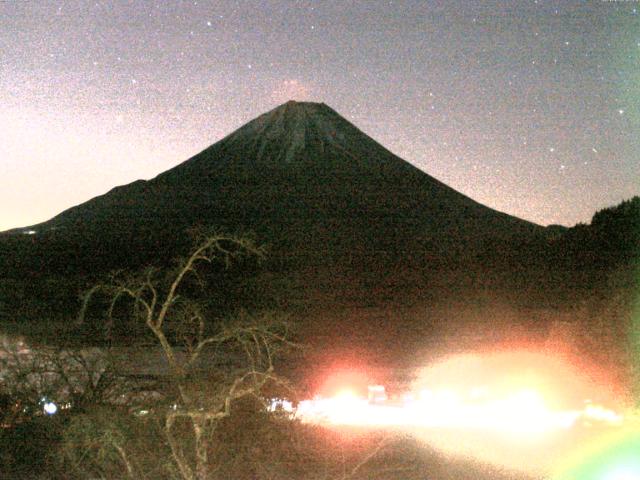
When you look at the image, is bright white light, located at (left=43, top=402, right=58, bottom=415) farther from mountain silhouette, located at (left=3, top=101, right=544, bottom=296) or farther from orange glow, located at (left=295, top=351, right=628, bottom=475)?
mountain silhouette, located at (left=3, top=101, right=544, bottom=296)

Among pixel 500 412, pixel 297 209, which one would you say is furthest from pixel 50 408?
pixel 297 209

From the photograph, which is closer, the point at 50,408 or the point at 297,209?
the point at 50,408

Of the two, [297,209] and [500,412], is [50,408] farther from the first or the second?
[297,209]

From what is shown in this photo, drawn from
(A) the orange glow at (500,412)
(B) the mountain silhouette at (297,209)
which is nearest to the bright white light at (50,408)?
(A) the orange glow at (500,412)

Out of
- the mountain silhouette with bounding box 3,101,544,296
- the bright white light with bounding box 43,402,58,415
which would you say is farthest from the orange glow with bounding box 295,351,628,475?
the mountain silhouette with bounding box 3,101,544,296

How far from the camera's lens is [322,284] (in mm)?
55875

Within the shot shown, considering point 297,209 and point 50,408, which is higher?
point 297,209

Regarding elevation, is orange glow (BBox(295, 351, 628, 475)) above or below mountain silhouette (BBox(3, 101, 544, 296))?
below

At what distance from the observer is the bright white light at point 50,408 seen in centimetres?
946

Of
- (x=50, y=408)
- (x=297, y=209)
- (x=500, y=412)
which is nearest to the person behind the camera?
(x=50, y=408)

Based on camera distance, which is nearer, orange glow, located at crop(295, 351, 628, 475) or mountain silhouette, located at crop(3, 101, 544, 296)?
orange glow, located at crop(295, 351, 628, 475)

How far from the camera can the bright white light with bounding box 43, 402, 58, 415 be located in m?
9.46

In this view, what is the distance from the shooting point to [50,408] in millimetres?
9469

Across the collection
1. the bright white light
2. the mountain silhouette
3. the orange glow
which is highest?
the mountain silhouette
